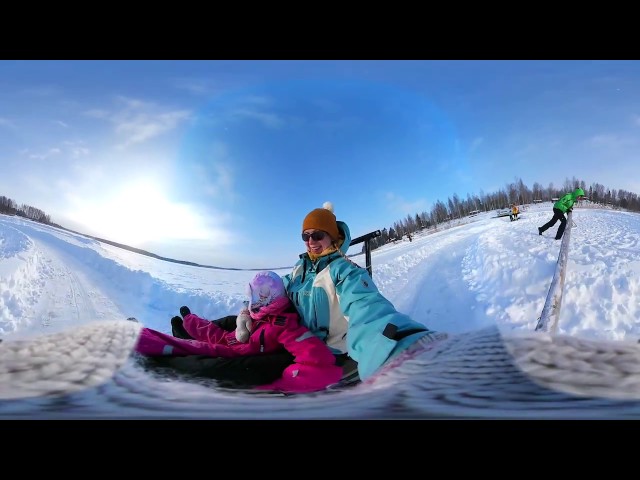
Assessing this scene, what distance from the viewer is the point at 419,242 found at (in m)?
2.04

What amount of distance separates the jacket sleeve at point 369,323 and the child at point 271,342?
0.19 m

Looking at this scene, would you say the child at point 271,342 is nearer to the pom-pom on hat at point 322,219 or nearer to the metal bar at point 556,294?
the pom-pom on hat at point 322,219

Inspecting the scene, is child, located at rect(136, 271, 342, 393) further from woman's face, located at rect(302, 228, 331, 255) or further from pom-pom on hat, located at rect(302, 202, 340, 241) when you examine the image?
pom-pom on hat, located at rect(302, 202, 340, 241)

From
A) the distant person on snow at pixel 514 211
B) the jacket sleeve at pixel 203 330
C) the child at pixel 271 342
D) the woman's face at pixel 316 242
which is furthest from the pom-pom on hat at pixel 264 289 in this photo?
the distant person on snow at pixel 514 211

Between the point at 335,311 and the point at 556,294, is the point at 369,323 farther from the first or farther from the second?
the point at 556,294

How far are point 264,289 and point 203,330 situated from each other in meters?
0.50

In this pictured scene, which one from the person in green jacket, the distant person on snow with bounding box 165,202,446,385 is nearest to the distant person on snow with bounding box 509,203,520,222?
the person in green jacket

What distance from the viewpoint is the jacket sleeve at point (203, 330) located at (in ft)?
8.17

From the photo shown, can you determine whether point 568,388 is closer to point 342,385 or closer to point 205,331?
point 342,385

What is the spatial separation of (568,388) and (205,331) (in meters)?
1.69

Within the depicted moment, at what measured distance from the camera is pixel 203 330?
250cm

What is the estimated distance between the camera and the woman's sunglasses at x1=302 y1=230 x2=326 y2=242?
213cm

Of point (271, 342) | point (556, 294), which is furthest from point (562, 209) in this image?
point (271, 342)
